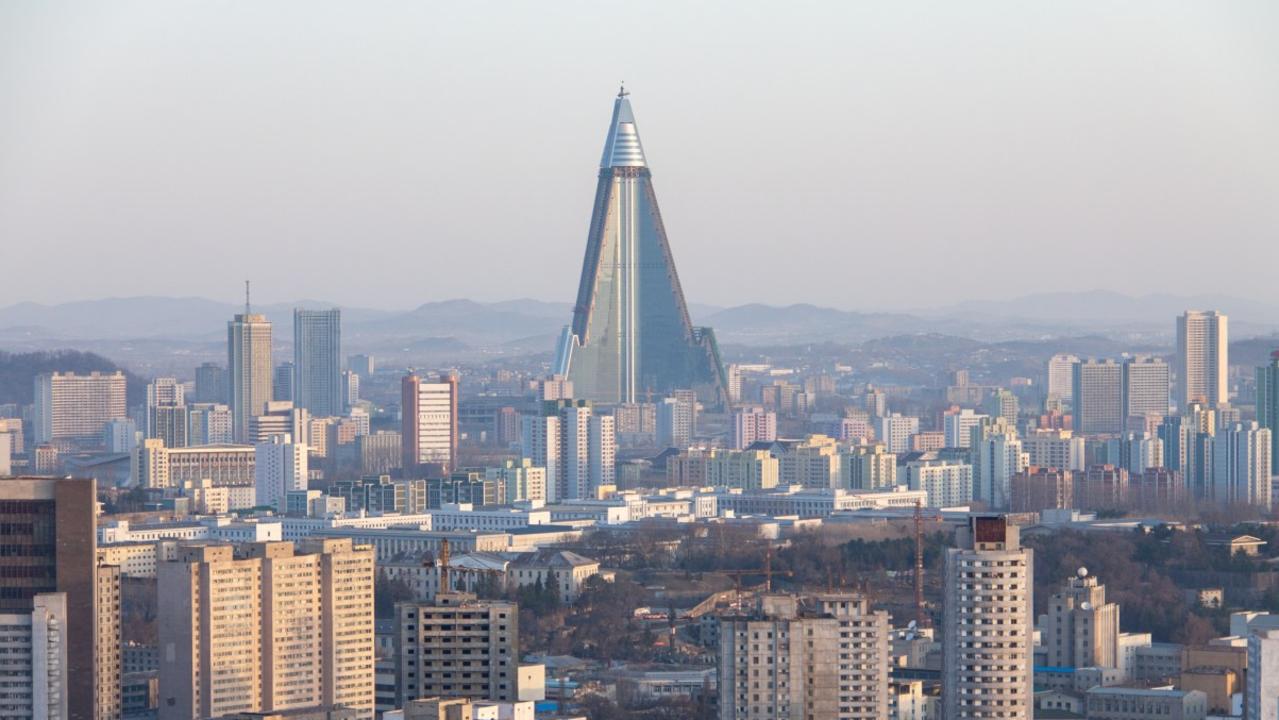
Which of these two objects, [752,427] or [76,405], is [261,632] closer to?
[752,427]

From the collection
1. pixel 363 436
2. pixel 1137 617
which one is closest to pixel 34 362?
pixel 363 436

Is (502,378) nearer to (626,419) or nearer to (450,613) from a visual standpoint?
(626,419)

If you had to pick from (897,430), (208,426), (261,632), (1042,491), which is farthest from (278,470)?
(261,632)

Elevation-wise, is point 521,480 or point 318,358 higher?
point 318,358

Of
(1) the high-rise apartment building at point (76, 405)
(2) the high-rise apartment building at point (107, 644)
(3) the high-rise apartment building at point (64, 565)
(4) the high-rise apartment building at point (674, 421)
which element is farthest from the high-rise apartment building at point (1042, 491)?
(3) the high-rise apartment building at point (64, 565)

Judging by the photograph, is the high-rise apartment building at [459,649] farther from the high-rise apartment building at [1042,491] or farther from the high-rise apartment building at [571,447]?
the high-rise apartment building at [571,447]

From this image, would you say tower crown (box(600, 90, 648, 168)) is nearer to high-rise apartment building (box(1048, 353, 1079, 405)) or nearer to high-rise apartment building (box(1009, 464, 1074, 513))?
high-rise apartment building (box(1048, 353, 1079, 405))
